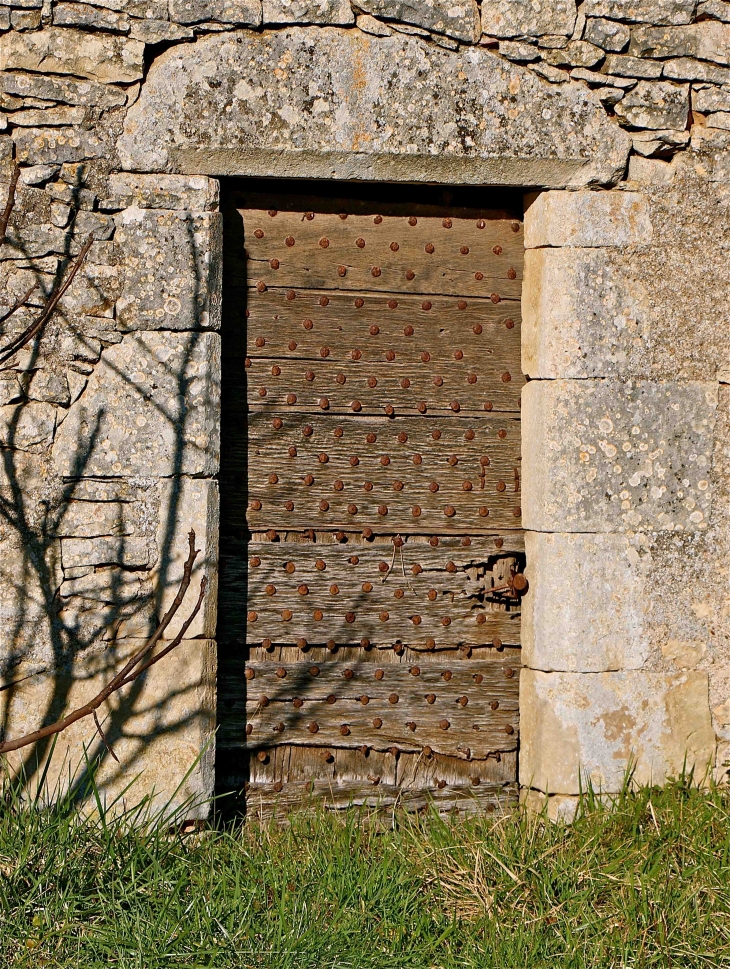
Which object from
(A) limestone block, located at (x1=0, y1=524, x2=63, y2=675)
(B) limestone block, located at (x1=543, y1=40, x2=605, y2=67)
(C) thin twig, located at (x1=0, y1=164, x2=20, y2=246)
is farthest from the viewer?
(B) limestone block, located at (x1=543, y1=40, x2=605, y2=67)

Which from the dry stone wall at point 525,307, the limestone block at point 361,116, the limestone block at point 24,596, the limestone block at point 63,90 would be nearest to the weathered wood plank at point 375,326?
the dry stone wall at point 525,307

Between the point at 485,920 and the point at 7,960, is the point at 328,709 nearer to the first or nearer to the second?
the point at 485,920

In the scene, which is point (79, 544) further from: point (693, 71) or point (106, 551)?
point (693, 71)

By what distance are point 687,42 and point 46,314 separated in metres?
2.22

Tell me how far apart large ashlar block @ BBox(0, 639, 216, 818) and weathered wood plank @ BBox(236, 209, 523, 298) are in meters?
1.27

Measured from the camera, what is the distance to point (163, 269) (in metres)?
2.88

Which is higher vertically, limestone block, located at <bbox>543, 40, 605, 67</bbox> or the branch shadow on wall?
limestone block, located at <bbox>543, 40, 605, 67</bbox>

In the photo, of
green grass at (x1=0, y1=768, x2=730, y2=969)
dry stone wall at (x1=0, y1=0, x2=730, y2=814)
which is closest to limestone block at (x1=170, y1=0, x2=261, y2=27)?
dry stone wall at (x1=0, y1=0, x2=730, y2=814)

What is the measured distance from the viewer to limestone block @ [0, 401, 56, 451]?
9.25 feet

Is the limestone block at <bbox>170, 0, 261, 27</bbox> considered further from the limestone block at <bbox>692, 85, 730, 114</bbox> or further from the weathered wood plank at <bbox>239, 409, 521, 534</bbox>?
the limestone block at <bbox>692, 85, 730, 114</bbox>

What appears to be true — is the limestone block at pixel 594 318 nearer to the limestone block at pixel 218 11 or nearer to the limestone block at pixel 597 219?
the limestone block at pixel 597 219

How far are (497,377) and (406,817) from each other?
4.96 feet

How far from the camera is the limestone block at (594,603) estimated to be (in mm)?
3057

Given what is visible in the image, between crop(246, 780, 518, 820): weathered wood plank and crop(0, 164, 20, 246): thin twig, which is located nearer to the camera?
crop(0, 164, 20, 246): thin twig
